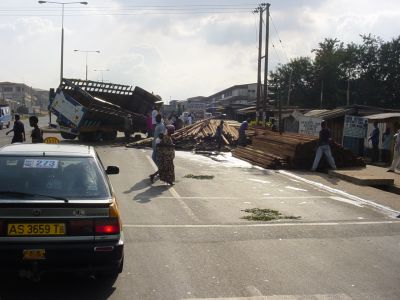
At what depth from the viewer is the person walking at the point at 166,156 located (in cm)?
1281

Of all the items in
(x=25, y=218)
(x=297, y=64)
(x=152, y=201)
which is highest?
(x=297, y=64)

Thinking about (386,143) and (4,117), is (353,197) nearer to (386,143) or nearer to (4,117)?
(386,143)

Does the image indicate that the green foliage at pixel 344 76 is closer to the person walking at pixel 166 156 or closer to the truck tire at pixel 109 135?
the truck tire at pixel 109 135

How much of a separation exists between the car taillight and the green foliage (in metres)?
57.6

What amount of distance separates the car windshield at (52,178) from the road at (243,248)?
0.96 metres

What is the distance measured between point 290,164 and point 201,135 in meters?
9.56

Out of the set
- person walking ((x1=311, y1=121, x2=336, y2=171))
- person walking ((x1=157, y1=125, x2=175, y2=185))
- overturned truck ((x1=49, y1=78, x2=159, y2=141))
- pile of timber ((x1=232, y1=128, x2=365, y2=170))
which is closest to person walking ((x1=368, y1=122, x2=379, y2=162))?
pile of timber ((x1=232, y1=128, x2=365, y2=170))

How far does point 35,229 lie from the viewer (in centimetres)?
471

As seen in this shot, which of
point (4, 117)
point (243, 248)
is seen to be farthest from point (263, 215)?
point (4, 117)

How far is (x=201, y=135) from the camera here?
27.3 meters

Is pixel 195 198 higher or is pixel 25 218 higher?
pixel 25 218

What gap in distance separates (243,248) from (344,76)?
6084cm

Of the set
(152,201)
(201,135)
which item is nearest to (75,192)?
(152,201)

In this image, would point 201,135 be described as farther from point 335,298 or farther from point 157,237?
point 335,298
